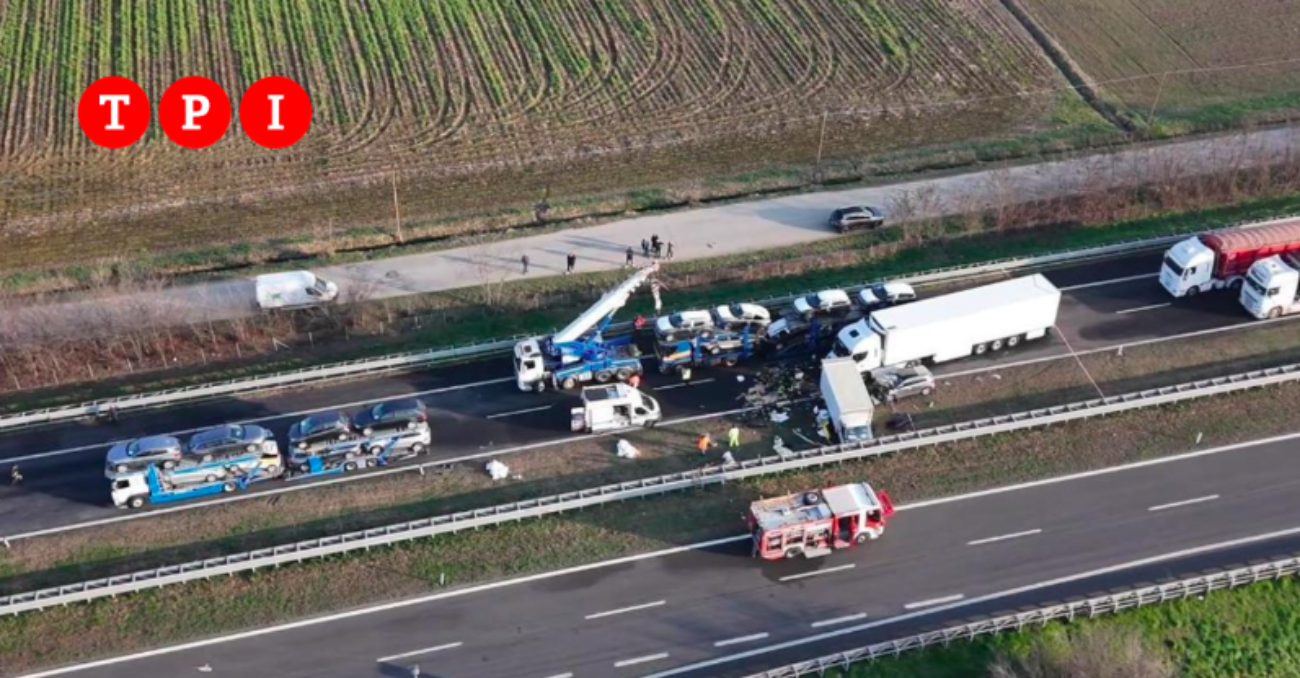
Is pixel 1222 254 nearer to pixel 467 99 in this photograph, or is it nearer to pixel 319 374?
pixel 319 374

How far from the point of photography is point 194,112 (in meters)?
71.6

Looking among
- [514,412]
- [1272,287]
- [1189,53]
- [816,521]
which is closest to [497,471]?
[514,412]

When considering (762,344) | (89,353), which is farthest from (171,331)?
(762,344)

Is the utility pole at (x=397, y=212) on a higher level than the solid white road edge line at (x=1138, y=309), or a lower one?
higher

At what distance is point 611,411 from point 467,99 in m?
30.9

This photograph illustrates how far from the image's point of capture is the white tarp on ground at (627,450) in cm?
4769

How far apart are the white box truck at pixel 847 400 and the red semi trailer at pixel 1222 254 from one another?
17.3 metres

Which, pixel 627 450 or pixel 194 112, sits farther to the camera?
pixel 194 112

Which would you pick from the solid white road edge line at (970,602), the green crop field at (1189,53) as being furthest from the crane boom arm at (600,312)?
the green crop field at (1189,53)

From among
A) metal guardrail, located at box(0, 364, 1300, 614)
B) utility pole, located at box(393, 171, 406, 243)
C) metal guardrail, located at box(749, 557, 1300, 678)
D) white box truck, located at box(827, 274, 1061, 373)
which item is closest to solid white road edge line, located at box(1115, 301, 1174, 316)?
white box truck, located at box(827, 274, 1061, 373)

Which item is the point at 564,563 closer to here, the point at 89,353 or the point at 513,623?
the point at 513,623

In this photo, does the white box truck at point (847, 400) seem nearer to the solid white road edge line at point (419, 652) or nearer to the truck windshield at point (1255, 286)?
the solid white road edge line at point (419, 652)

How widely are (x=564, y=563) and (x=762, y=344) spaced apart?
14471mm

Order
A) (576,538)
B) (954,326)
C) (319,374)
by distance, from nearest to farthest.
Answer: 1. (576,538)
2. (954,326)
3. (319,374)
